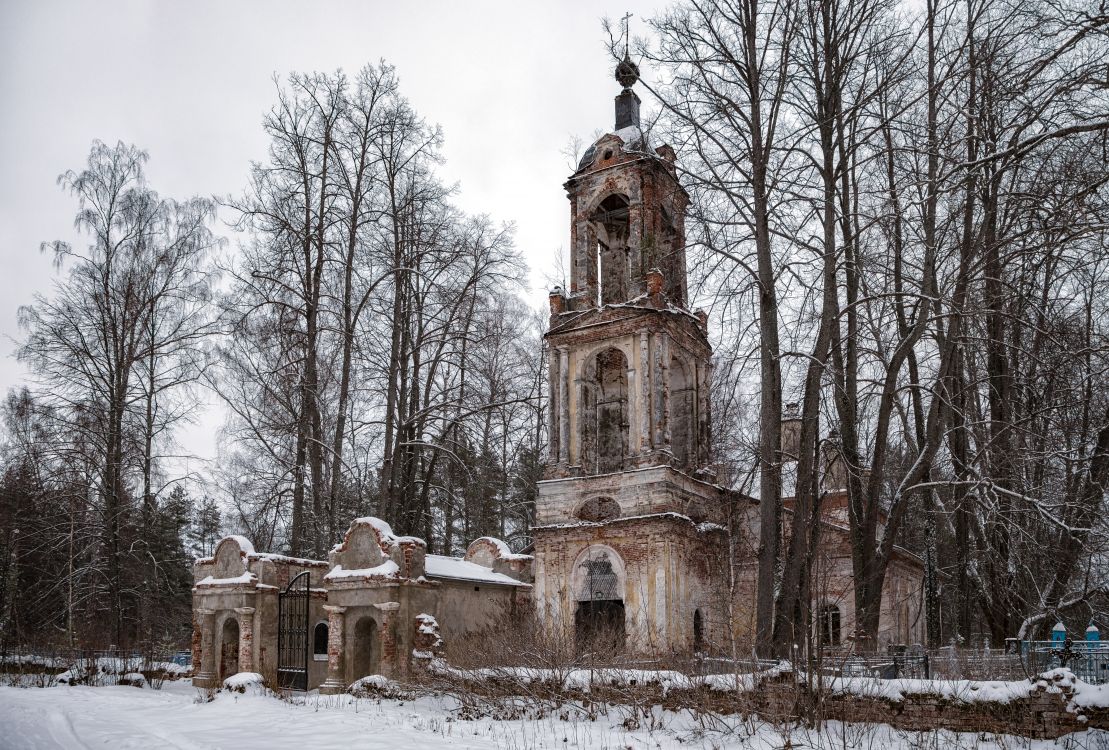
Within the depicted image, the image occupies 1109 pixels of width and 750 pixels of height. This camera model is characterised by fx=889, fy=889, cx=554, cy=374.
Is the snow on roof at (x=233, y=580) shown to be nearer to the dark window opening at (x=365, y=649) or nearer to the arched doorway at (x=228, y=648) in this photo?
the arched doorway at (x=228, y=648)

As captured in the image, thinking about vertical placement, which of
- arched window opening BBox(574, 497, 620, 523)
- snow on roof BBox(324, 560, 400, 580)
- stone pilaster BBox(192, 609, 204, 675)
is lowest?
stone pilaster BBox(192, 609, 204, 675)

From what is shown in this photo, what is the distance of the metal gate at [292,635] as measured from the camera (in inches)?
770

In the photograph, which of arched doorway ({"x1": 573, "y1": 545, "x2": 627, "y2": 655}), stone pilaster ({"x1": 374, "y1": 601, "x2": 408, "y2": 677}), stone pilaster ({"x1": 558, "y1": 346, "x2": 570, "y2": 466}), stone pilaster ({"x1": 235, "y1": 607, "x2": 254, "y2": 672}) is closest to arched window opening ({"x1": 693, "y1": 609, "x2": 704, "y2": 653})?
arched doorway ({"x1": 573, "y1": 545, "x2": 627, "y2": 655})

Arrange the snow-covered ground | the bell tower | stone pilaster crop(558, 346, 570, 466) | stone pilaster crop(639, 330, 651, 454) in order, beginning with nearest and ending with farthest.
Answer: the snow-covered ground, the bell tower, stone pilaster crop(639, 330, 651, 454), stone pilaster crop(558, 346, 570, 466)

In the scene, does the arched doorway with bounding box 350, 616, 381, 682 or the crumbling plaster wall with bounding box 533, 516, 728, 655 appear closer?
the arched doorway with bounding box 350, 616, 381, 682

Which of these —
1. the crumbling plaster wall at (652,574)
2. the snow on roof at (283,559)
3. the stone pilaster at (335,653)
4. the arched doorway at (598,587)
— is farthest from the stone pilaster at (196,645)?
the arched doorway at (598,587)

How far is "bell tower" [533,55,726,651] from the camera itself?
21.8 meters

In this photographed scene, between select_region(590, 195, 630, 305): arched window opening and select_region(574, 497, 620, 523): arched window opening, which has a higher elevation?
select_region(590, 195, 630, 305): arched window opening

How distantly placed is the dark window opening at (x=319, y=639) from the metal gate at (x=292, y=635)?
0.58 meters

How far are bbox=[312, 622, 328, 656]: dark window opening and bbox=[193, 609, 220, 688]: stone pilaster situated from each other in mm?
2256

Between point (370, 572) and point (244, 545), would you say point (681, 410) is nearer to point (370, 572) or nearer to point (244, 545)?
point (370, 572)

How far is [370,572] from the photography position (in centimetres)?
1783

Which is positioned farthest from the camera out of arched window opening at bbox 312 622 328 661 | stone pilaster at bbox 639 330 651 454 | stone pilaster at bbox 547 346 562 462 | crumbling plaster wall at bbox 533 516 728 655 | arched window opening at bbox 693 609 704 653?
stone pilaster at bbox 547 346 562 462

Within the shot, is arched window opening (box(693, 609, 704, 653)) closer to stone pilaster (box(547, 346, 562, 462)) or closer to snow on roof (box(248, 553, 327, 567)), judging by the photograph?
stone pilaster (box(547, 346, 562, 462))
